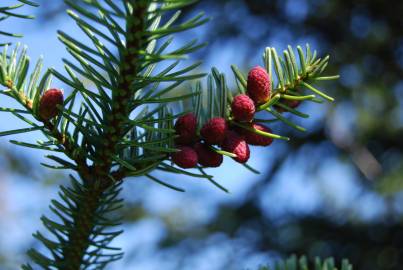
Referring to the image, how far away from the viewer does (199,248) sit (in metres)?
2.52

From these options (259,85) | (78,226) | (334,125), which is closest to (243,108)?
(259,85)

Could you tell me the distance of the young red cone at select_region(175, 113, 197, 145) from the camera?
0.36m

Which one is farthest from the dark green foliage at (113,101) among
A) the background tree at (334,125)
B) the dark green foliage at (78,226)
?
the background tree at (334,125)

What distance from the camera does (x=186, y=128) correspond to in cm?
37

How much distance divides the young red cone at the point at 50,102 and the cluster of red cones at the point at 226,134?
0.08 m

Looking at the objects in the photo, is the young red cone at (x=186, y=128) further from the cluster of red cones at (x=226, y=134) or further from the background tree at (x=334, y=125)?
the background tree at (x=334, y=125)

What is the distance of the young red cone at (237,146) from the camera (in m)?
0.36

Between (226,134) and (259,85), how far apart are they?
4 cm

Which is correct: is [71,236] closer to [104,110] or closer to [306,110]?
[104,110]

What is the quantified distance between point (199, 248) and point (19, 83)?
2239 mm

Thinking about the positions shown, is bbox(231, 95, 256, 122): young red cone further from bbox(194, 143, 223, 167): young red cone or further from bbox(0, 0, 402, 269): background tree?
bbox(0, 0, 402, 269): background tree

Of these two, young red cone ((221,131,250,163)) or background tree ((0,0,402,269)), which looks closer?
young red cone ((221,131,250,163))

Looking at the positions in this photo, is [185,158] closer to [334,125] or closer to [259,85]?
[259,85]

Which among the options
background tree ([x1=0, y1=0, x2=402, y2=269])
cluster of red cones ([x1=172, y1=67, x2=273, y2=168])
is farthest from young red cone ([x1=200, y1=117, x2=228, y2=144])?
background tree ([x1=0, y1=0, x2=402, y2=269])
